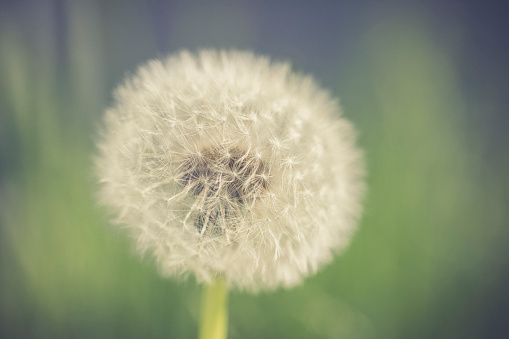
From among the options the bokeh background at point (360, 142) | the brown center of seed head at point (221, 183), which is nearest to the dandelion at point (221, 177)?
the brown center of seed head at point (221, 183)

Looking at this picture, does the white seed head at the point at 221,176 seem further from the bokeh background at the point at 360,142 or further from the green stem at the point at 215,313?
the bokeh background at the point at 360,142

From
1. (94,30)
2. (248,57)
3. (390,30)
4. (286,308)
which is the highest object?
(390,30)

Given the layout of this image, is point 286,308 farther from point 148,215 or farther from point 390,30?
point 390,30

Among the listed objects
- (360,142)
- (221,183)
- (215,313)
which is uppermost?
(360,142)

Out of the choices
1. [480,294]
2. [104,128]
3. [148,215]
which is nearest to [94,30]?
[104,128]

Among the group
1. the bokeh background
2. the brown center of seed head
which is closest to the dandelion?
the brown center of seed head

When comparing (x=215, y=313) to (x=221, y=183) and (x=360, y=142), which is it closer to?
(x=221, y=183)

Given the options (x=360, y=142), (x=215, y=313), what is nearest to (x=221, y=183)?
(x=215, y=313)
